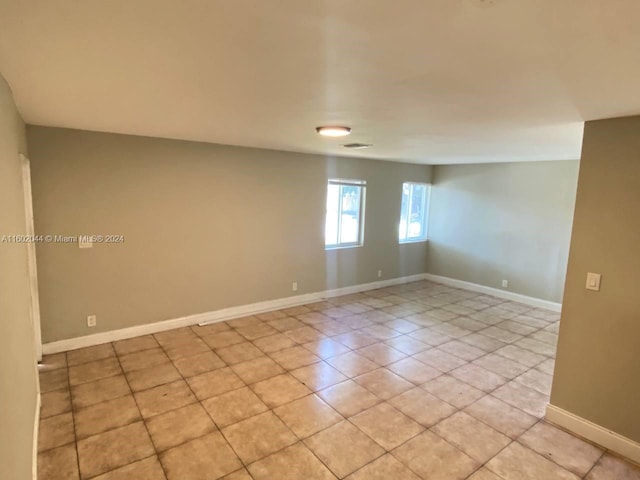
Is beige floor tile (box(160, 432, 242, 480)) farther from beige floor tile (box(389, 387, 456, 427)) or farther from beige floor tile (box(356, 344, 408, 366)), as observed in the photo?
beige floor tile (box(356, 344, 408, 366))

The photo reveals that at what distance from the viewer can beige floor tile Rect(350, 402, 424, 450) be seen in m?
2.53

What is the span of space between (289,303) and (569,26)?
4.76 metres

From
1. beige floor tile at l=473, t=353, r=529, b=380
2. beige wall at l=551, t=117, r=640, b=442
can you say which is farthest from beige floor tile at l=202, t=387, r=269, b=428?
beige wall at l=551, t=117, r=640, b=442

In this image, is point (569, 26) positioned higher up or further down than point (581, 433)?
higher up

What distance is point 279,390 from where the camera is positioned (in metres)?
3.11

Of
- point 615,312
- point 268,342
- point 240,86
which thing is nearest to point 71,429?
point 268,342

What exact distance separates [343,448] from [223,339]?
2159 millimetres

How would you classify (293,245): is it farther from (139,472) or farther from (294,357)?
(139,472)

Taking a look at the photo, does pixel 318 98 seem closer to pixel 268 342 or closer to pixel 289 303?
pixel 268 342

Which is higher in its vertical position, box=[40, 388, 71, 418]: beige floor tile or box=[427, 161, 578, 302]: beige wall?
box=[427, 161, 578, 302]: beige wall

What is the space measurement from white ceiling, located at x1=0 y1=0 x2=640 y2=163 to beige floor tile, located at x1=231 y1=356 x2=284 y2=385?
93.4 inches

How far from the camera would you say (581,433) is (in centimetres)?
265

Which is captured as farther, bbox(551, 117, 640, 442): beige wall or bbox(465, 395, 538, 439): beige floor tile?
bbox(465, 395, 538, 439): beige floor tile

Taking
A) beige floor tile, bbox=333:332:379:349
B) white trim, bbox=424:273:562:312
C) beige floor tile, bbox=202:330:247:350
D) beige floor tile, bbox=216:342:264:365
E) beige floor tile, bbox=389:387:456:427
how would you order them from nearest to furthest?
beige floor tile, bbox=389:387:456:427 → beige floor tile, bbox=216:342:264:365 → beige floor tile, bbox=202:330:247:350 → beige floor tile, bbox=333:332:379:349 → white trim, bbox=424:273:562:312
